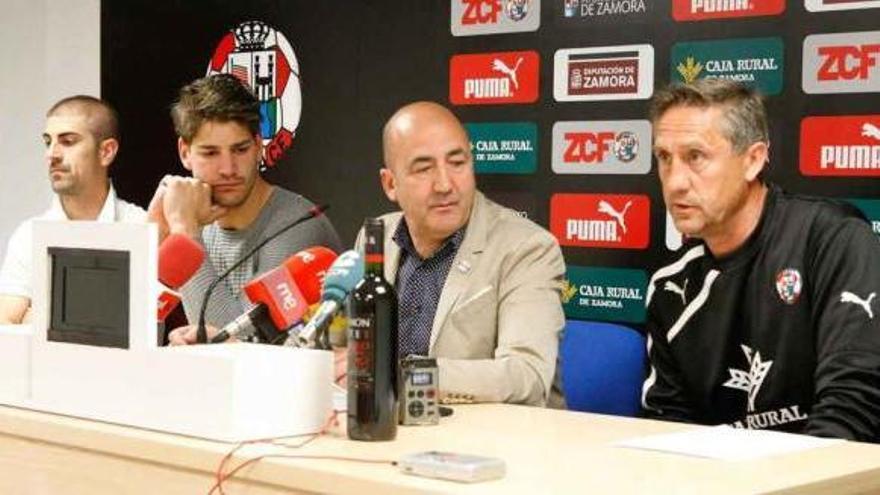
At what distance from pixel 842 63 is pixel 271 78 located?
208 centimetres

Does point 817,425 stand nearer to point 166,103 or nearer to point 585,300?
point 585,300

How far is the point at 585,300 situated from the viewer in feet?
13.1

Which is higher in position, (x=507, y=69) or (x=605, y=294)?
(x=507, y=69)

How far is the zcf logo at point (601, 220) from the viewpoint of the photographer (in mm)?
3857

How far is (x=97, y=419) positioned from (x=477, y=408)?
29.1 inches

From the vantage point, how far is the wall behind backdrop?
3514mm

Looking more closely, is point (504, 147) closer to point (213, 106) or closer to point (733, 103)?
point (213, 106)

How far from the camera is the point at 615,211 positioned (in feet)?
12.8

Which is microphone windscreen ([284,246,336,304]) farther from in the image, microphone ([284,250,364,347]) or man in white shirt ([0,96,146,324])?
man in white shirt ([0,96,146,324])

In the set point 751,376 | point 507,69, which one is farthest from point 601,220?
point 751,376

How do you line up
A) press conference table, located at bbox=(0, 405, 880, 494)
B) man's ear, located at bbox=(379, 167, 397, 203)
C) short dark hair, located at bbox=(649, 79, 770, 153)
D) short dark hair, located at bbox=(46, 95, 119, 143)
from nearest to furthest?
press conference table, located at bbox=(0, 405, 880, 494)
short dark hair, located at bbox=(649, 79, 770, 153)
man's ear, located at bbox=(379, 167, 397, 203)
short dark hair, located at bbox=(46, 95, 119, 143)

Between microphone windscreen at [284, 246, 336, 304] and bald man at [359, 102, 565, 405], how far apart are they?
0.43m

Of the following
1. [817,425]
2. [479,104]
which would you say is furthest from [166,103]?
[817,425]

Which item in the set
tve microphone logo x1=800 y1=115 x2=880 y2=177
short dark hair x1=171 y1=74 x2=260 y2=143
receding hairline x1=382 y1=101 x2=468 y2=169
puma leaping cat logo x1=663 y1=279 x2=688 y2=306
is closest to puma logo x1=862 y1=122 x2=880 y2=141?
tve microphone logo x1=800 y1=115 x2=880 y2=177
